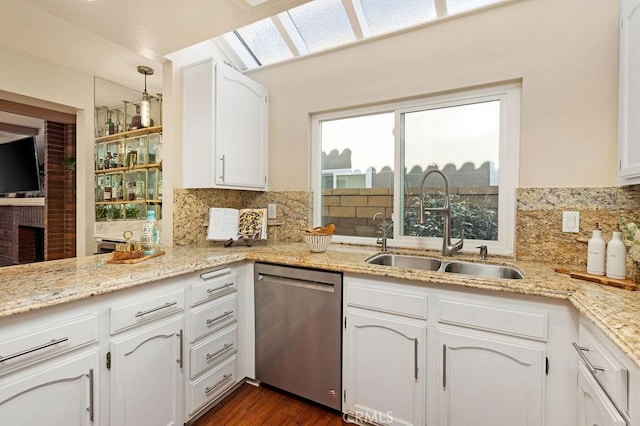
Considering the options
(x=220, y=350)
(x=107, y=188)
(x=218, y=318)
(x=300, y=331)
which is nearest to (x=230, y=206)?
(x=218, y=318)

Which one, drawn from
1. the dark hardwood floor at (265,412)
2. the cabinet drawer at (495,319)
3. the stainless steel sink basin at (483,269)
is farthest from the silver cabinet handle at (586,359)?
the dark hardwood floor at (265,412)

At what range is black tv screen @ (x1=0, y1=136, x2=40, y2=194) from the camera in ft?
8.49

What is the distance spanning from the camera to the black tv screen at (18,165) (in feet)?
8.49

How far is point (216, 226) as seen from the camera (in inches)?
90.0

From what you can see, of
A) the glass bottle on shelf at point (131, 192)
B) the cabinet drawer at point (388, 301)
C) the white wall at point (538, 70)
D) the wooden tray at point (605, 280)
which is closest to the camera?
the wooden tray at point (605, 280)

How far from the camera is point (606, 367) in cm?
95

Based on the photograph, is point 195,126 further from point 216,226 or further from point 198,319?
point 198,319

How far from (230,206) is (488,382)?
225 centimetres

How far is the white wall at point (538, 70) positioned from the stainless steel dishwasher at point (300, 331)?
4.56 feet

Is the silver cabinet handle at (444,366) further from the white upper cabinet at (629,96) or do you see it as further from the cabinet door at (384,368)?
the white upper cabinet at (629,96)

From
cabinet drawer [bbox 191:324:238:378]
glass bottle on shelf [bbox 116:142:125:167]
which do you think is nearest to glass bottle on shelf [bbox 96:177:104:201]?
glass bottle on shelf [bbox 116:142:125:167]

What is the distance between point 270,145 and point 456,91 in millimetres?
1555

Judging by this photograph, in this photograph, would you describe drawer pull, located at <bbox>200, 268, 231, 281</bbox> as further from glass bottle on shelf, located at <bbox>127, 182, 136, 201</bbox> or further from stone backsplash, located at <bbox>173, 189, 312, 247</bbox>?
glass bottle on shelf, located at <bbox>127, 182, 136, 201</bbox>

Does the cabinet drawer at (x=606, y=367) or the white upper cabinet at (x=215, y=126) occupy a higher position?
the white upper cabinet at (x=215, y=126)
